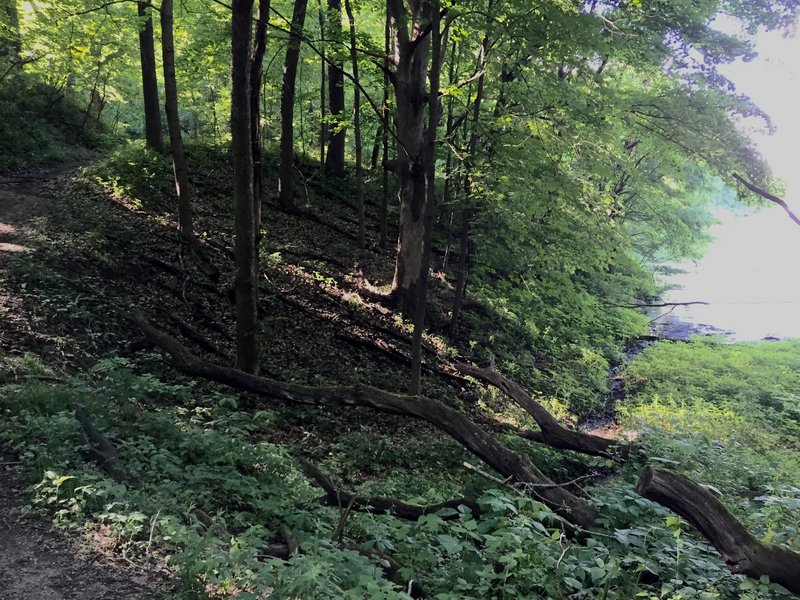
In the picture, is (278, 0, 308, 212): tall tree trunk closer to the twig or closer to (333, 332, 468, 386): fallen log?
(333, 332, 468, 386): fallen log

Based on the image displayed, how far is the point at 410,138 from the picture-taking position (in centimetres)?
1089

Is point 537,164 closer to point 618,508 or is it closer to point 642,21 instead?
point 642,21

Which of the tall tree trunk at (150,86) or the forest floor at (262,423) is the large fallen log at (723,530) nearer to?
the forest floor at (262,423)

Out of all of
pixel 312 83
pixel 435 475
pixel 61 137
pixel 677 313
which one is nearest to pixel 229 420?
pixel 435 475

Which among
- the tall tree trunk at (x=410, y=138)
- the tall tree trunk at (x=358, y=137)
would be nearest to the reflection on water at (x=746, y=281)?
the tall tree trunk at (x=410, y=138)

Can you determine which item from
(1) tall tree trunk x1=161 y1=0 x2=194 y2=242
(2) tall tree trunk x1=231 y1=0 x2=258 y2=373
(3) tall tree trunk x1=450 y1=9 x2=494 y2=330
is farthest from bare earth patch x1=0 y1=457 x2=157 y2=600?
(3) tall tree trunk x1=450 y1=9 x2=494 y2=330

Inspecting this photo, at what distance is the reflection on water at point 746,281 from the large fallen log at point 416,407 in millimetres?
14355

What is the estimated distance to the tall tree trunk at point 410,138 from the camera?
9922 millimetres

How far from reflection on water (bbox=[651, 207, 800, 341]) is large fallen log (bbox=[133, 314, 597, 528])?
47.1 ft

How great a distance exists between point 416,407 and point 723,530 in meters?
3.25

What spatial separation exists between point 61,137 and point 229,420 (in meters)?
15.5

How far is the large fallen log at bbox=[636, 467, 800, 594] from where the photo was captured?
11.4ft

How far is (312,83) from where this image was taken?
836 inches

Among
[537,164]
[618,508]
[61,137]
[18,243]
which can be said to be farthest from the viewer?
[61,137]
